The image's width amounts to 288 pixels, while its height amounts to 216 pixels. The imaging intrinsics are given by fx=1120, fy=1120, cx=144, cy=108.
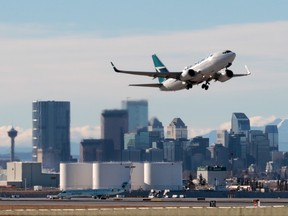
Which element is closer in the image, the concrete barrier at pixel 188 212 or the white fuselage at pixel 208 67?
the concrete barrier at pixel 188 212

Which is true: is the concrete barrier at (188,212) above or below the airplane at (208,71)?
below

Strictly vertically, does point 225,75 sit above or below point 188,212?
above

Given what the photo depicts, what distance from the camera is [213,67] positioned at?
17600cm

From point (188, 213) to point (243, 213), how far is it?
7.28 meters

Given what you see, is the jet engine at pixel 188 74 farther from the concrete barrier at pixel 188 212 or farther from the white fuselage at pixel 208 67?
the concrete barrier at pixel 188 212

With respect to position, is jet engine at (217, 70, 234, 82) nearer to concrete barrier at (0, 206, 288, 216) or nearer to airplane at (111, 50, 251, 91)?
airplane at (111, 50, 251, 91)

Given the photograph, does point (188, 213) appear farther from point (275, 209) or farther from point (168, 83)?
point (168, 83)

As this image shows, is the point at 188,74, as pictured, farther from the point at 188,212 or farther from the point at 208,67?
the point at 188,212

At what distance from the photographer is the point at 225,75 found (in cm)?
17775

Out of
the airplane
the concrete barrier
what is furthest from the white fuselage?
the concrete barrier

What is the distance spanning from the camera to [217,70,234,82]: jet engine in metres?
178

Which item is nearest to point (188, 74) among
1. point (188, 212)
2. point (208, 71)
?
point (208, 71)

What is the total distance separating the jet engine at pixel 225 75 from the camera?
17775 cm

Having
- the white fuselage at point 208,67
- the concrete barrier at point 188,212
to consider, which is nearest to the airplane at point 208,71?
the white fuselage at point 208,67
